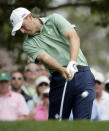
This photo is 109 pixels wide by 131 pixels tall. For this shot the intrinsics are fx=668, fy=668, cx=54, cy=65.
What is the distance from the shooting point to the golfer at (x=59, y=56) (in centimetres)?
860

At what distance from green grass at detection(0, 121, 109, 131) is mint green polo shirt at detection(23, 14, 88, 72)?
2205 millimetres

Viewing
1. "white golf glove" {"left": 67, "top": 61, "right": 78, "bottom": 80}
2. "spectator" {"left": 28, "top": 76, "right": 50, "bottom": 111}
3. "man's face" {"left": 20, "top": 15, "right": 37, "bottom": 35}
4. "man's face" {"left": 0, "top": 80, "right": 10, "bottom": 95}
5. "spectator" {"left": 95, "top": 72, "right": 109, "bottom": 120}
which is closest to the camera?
"white golf glove" {"left": 67, "top": 61, "right": 78, "bottom": 80}

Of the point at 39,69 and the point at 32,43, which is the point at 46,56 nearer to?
the point at 32,43

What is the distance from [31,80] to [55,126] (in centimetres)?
807

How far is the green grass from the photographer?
643 centimetres

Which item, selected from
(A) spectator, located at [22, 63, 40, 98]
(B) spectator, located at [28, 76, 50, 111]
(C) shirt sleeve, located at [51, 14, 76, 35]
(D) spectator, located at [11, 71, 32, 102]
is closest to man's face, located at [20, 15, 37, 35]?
(C) shirt sleeve, located at [51, 14, 76, 35]

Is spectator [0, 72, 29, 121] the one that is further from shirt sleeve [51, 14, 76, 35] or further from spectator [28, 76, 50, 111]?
shirt sleeve [51, 14, 76, 35]

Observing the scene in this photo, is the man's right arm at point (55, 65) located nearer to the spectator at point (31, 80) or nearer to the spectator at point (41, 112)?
the spectator at point (41, 112)

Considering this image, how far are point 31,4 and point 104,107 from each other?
5.79 meters

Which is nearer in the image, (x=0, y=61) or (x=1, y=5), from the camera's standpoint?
(x=1, y=5)

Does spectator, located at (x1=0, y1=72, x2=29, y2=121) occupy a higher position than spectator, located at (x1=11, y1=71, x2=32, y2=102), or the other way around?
spectator, located at (x1=11, y1=71, x2=32, y2=102)

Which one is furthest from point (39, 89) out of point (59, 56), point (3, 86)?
point (59, 56)

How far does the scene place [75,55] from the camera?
837cm

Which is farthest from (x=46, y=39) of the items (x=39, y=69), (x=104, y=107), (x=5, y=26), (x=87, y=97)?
(x=5, y=26)
